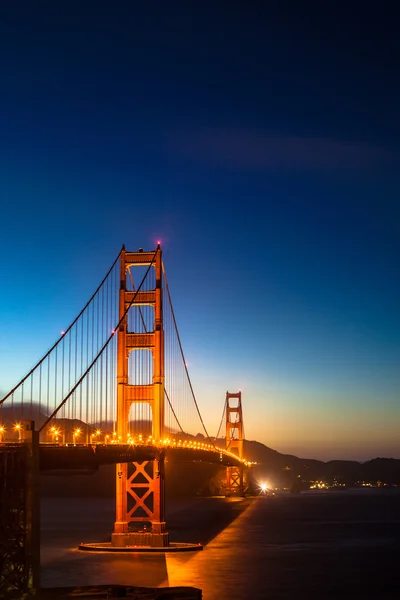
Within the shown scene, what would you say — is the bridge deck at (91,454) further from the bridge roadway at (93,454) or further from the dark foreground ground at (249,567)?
the dark foreground ground at (249,567)

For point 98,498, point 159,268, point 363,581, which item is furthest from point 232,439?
point 363,581

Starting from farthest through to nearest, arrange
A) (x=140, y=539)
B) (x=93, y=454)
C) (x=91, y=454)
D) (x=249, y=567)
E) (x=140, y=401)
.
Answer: (x=140, y=401) → (x=140, y=539) → (x=249, y=567) → (x=93, y=454) → (x=91, y=454)

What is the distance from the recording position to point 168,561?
153ft

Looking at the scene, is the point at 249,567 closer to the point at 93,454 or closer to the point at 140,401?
the point at 140,401

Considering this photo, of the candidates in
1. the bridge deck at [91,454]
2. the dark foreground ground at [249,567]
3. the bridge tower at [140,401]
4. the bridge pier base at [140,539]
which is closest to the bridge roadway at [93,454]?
the bridge deck at [91,454]

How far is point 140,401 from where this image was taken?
53.5m

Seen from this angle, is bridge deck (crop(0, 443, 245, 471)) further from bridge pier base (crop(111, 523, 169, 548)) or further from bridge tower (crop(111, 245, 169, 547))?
bridge pier base (crop(111, 523, 169, 548))

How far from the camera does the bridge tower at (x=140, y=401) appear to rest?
2041 inches

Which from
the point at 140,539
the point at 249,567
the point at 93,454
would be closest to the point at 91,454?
the point at 93,454

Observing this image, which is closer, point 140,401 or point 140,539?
point 140,539

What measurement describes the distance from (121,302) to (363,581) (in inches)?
835

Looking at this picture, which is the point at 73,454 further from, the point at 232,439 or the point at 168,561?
the point at 232,439

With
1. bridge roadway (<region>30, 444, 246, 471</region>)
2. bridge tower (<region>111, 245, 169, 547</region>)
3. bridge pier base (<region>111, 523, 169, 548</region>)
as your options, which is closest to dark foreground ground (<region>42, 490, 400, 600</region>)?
bridge pier base (<region>111, 523, 169, 548</region>)

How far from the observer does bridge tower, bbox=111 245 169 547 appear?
5184 centimetres
